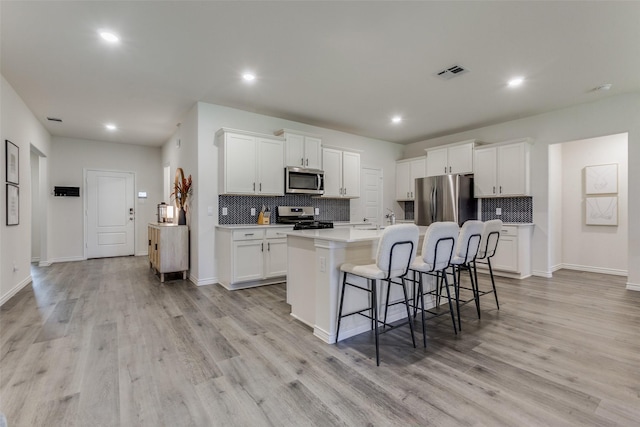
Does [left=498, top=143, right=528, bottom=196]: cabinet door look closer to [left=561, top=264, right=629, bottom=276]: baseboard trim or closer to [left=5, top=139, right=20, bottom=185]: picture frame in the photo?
[left=561, top=264, right=629, bottom=276]: baseboard trim

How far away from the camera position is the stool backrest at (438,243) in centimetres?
244

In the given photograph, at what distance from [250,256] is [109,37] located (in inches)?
110

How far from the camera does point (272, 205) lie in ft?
16.7

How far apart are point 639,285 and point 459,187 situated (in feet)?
8.65

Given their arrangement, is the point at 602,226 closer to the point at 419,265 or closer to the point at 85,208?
the point at 419,265

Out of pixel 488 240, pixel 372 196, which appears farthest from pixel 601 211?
pixel 372 196

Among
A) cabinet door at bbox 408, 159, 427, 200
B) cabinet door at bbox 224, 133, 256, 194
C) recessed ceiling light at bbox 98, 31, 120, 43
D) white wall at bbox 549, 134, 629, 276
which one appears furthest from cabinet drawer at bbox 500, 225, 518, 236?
recessed ceiling light at bbox 98, 31, 120, 43

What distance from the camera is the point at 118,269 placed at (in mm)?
5566

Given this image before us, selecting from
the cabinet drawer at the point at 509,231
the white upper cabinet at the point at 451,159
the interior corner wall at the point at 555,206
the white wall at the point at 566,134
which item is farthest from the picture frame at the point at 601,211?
the white upper cabinet at the point at 451,159

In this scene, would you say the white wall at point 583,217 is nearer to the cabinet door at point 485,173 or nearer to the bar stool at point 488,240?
the cabinet door at point 485,173

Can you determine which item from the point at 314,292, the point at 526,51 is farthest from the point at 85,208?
the point at 526,51

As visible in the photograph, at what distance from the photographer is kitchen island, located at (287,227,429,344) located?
2514 mm

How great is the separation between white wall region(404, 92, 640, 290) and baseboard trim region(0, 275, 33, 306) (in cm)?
735

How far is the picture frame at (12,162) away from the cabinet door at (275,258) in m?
3.24
